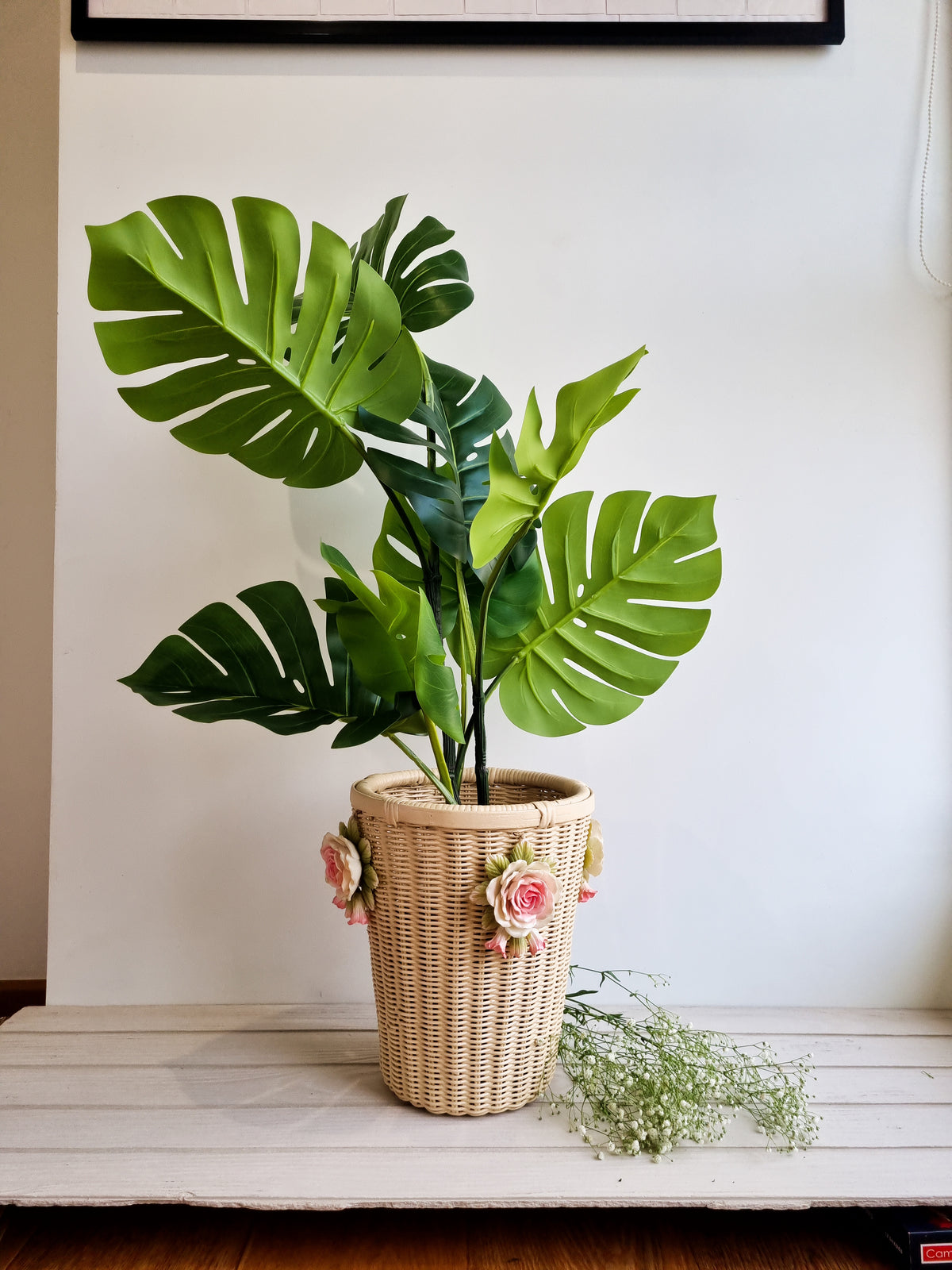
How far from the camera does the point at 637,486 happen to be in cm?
125

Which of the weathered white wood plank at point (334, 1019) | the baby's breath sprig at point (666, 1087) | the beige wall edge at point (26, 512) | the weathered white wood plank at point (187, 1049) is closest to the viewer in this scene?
the baby's breath sprig at point (666, 1087)

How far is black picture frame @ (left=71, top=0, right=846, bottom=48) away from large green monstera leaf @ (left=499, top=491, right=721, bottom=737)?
719 mm

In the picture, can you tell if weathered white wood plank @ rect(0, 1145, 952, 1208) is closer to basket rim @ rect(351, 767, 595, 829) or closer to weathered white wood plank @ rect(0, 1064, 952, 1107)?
weathered white wood plank @ rect(0, 1064, 952, 1107)

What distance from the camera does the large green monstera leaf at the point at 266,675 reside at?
928mm

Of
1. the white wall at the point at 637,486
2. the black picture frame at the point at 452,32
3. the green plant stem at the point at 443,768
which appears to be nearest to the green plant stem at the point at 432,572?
the green plant stem at the point at 443,768

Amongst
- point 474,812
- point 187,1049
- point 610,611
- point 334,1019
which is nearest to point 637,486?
point 610,611

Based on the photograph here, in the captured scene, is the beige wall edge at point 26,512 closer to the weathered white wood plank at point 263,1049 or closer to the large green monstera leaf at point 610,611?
the weathered white wood plank at point 263,1049

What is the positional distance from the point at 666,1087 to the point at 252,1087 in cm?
46

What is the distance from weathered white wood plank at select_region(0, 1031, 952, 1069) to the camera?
1.03m

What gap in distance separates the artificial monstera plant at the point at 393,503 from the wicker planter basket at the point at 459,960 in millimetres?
73

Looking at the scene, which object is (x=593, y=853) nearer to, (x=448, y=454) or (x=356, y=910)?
(x=356, y=910)

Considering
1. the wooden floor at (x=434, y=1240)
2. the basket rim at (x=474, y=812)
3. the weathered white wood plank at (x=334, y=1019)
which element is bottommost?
the wooden floor at (x=434, y=1240)

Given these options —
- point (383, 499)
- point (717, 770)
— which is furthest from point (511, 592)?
point (717, 770)

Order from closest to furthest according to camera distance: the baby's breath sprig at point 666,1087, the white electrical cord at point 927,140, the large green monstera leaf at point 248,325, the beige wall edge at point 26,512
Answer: the large green monstera leaf at point 248,325 → the baby's breath sprig at point 666,1087 → the white electrical cord at point 927,140 → the beige wall edge at point 26,512
